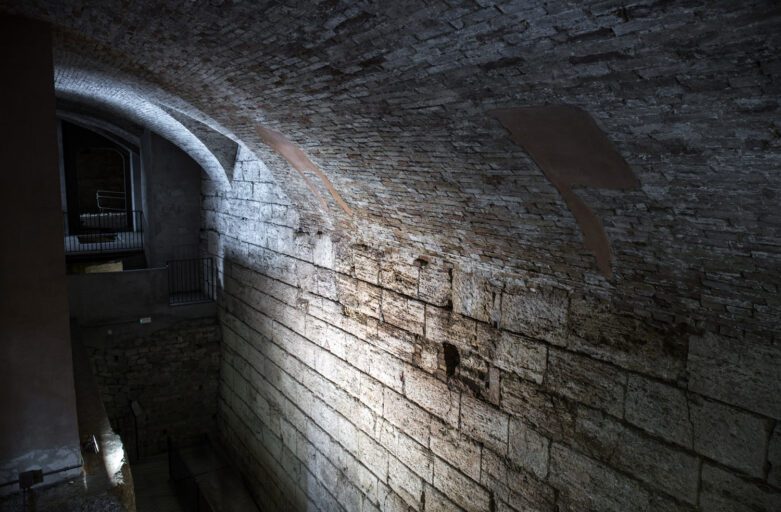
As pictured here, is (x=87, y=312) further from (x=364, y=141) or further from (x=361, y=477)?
(x=364, y=141)

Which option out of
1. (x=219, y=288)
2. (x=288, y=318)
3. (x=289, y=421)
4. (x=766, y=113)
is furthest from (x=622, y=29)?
(x=219, y=288)

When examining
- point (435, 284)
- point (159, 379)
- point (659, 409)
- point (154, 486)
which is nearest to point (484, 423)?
point (435, 284)

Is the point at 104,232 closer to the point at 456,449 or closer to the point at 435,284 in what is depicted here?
the point at 435,284

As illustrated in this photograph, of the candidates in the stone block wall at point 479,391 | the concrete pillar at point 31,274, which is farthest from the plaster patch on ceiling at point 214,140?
the concrete pillar at point 31,274

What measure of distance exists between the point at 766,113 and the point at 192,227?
976 cm

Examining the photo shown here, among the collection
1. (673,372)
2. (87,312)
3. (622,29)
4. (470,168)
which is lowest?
(87,312)

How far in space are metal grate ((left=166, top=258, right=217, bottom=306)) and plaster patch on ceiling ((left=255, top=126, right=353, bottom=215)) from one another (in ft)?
16.9

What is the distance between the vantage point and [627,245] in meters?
2.88

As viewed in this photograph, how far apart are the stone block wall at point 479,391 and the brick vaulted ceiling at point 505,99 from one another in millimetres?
325

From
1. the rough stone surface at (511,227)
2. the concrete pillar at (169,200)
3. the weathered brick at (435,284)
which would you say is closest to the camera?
the rough stone surface at (511,227)

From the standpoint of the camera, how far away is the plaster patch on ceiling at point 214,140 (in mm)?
6766

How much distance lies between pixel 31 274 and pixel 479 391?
340 centimetres

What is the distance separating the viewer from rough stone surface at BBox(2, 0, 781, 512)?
2.02 meters

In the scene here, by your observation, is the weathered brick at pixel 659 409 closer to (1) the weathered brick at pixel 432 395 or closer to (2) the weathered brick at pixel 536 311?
(2) the weathered brick at pixel 536 311
